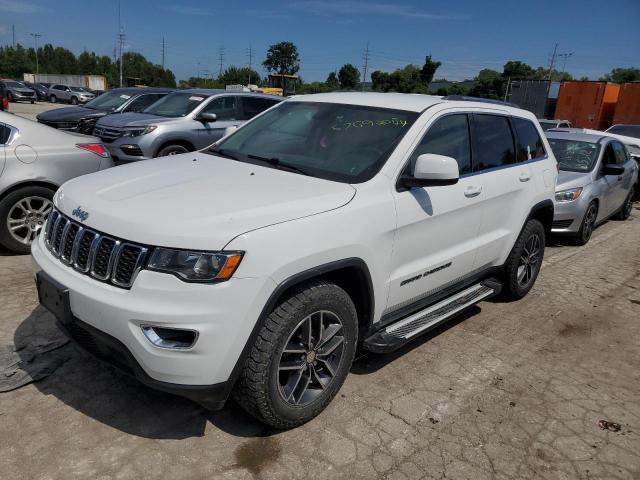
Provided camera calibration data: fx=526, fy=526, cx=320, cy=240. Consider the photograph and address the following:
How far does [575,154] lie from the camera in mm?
8430

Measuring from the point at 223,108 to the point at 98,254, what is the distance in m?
7.63

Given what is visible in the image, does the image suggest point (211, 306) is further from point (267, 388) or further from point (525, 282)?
point (525, 282)

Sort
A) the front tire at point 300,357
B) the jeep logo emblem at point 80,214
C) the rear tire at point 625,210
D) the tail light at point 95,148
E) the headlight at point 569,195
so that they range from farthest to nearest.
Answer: the rear tire at point 625,210
the headlight at point 569,195
the tail light at point 95,148
the jeep logo emblem at point 80,214
the front tire at point 300,357

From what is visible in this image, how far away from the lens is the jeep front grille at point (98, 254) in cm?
250

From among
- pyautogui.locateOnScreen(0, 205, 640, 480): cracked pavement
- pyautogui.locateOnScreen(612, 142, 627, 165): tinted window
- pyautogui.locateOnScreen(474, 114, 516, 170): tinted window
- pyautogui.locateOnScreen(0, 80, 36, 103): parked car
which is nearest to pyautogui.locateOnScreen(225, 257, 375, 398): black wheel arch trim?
pyautogui.locateOnScreen(0, 205, 640, 480): cracked pavement

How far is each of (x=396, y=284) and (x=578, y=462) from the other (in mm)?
1403

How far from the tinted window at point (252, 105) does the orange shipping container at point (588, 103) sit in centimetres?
2307

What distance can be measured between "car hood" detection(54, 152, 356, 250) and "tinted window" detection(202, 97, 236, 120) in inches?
251

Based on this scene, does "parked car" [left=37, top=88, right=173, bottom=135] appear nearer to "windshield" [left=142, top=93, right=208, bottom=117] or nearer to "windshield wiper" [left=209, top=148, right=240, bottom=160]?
"windshield" [left=142, top=93, right=208, bottom=117]

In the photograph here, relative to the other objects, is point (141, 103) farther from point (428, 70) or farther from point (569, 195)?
point (428, 70)

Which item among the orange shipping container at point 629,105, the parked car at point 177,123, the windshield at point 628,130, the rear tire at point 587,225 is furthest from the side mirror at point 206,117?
the orange shipping container at point 629,105

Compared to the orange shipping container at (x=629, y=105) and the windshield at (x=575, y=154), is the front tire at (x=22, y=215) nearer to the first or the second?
the windshield at (x=575, y=154)

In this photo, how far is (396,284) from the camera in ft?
10.9

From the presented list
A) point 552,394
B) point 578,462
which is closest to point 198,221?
point 578,462
